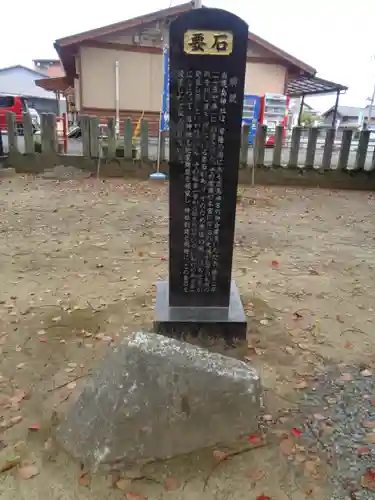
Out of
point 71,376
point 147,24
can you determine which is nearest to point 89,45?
point 147,24

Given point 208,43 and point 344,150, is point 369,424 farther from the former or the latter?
point 344,150

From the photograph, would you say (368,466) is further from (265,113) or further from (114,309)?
(265,113)

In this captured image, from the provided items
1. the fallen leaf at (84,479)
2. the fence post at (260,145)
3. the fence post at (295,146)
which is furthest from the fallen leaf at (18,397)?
the fence post at (295,146)

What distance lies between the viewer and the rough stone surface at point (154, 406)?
6.49ft

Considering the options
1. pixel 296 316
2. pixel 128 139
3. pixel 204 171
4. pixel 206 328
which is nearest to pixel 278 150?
pixel 128 139

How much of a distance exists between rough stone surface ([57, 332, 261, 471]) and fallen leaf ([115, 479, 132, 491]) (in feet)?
0.23

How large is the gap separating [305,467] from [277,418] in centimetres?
37

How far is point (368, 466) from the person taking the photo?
2051 mm

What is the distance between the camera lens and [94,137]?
30.6ft

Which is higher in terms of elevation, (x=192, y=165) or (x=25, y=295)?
(x=192, y=165)

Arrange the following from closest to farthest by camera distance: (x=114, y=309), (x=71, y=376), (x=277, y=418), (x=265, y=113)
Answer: (x=277, y=418), (x=71, y=376), (x=114, y=309), (x=265, y=113)

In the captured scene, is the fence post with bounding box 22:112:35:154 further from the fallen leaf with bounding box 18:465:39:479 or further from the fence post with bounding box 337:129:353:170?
the fallen leaf with bounding box 18:465:39:479

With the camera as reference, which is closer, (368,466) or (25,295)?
(368,466)

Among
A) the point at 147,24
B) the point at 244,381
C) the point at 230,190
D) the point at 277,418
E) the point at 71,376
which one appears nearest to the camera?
the point at 244,381
